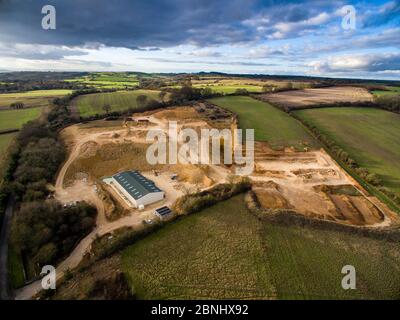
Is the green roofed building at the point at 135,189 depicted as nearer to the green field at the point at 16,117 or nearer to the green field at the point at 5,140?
the green field at the point at 5,140

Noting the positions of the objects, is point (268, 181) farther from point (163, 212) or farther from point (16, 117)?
point (16, 117)

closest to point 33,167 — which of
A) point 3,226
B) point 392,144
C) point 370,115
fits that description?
point 3,226

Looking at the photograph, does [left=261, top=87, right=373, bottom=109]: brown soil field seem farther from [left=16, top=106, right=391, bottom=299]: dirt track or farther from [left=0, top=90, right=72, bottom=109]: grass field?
[left=0, top=90, right=72, bottom=109]: grass field

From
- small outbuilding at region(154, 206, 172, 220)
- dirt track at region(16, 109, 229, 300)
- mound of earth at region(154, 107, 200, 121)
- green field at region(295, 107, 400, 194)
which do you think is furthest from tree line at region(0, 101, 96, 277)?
green field at region(295, 107, 400, 194)

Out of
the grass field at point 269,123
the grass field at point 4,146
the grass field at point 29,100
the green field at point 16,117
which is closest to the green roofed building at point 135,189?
the grass field at point 4,146

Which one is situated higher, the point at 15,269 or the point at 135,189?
the point at 135,189

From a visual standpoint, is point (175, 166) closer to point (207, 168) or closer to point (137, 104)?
point (207, 168)

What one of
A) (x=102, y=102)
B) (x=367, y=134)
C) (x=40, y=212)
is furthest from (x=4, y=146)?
(x=367, y=134)
